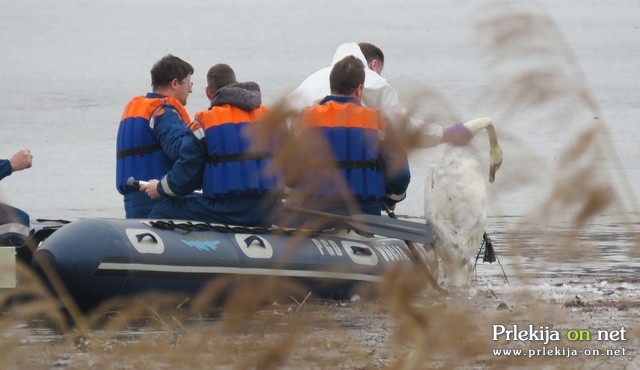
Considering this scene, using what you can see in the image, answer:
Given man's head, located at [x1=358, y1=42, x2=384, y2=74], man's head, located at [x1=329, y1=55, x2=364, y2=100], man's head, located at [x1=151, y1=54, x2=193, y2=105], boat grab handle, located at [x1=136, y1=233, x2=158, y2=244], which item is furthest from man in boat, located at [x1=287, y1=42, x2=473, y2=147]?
boat grab handle, located at [x1=136, y1=233, x2=158, y2=244]

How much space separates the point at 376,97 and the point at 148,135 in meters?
1.27

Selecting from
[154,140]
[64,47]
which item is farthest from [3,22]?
[154,140]

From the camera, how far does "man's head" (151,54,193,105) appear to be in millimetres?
7227

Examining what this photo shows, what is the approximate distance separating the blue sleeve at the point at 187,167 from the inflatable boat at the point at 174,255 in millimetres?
290

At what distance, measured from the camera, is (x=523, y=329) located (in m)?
A: 3.33

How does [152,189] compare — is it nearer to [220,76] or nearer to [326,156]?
[220,76]

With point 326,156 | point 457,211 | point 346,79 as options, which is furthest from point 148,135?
point 326,156

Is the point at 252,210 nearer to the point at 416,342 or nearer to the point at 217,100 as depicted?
the point at 217,100

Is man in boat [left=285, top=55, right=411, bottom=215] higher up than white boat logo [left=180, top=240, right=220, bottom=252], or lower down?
higher up

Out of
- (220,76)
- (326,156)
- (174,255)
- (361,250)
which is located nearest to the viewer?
(326,156)

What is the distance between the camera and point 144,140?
711 cm

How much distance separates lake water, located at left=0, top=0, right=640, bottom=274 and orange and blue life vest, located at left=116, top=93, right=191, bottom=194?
1320 mm

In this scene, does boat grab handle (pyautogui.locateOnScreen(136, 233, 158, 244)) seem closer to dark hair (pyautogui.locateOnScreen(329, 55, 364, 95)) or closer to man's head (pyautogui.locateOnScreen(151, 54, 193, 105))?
dark hair (pyautogui.locateOnScreen(329, 55, 364, 95))

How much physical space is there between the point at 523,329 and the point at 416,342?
1.79ft
